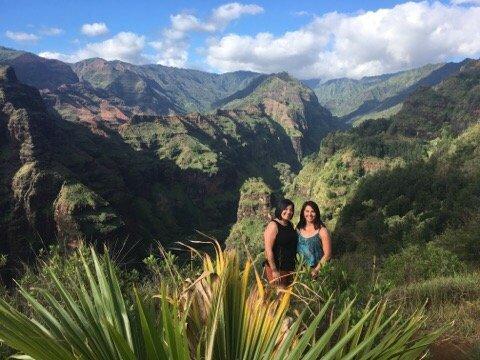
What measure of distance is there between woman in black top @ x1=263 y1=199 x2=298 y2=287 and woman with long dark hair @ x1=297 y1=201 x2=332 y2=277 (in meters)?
0.15

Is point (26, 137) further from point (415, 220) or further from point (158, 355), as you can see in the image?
point (158, 355)

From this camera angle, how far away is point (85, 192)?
7862 centimetres

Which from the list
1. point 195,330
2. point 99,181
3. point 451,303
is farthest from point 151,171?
point 195,330

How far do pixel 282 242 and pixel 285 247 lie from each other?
5.2 inches

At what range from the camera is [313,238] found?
6.41 m

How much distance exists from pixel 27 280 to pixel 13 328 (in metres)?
4.13

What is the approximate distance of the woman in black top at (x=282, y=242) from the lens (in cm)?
598

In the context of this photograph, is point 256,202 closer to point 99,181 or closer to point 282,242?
point 99,181

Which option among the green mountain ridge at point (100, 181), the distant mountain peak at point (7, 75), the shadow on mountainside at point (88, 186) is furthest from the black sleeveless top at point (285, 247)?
the distant mountain peak at point (7, 75)

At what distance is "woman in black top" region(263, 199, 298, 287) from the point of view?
235 inches

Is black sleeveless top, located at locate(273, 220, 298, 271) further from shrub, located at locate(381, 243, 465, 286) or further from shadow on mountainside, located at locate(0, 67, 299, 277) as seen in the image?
shadow on mountainside, located at locate(0, 67, 299, 277)

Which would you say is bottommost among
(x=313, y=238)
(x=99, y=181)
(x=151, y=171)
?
(x=151, y=171)

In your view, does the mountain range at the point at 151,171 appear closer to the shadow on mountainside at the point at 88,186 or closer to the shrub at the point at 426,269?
the shadow on mountainside at the point at 88,186

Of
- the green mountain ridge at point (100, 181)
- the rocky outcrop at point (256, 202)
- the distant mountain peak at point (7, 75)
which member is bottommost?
the rocky outcrop at point (256, 202)
